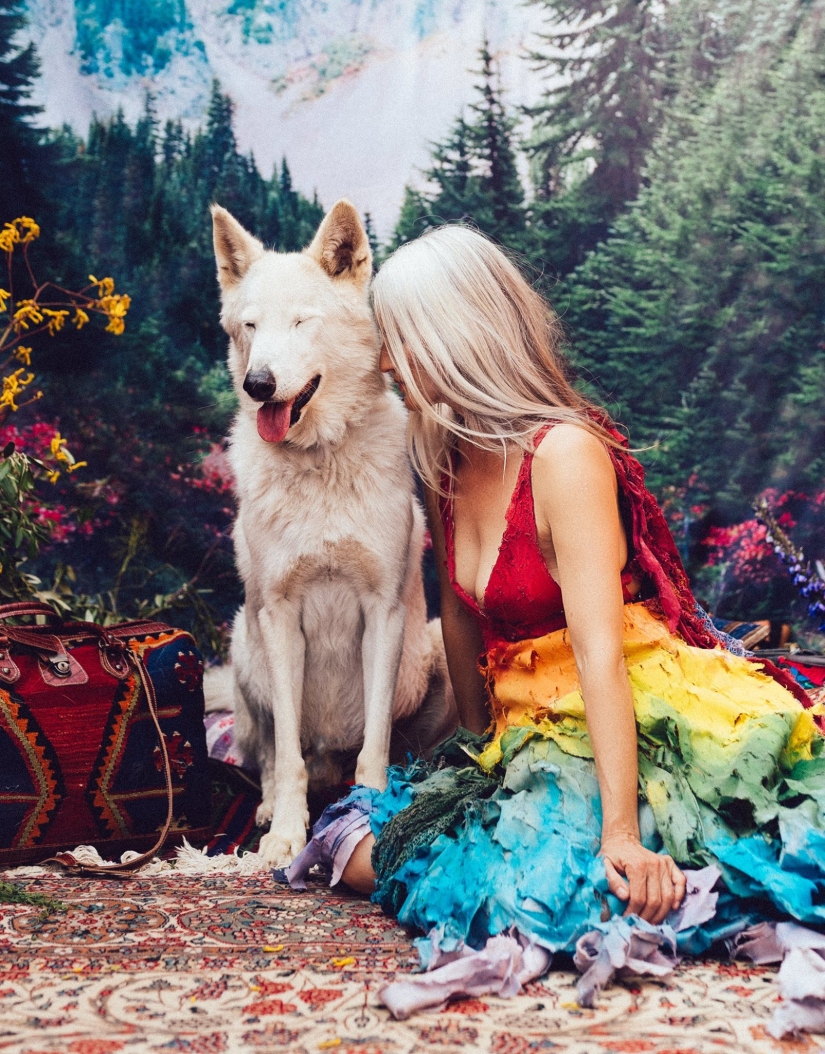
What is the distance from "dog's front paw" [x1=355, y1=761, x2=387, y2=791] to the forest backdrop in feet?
4.72

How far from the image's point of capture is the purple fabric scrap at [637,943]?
134 cm

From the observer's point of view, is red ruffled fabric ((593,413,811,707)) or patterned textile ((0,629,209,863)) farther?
patterned textile ((0,629,209,863))

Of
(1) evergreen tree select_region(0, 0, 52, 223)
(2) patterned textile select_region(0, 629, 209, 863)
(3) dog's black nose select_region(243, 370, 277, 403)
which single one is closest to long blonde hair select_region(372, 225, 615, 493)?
(3) dog's black nose select_region(243, 370, 277, 403)

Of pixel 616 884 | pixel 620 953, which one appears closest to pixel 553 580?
pixel 616 884

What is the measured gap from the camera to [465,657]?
2.28 metres

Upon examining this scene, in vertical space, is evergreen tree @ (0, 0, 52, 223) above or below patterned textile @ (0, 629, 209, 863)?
above

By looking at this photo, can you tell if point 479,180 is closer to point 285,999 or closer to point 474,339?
point 474,339

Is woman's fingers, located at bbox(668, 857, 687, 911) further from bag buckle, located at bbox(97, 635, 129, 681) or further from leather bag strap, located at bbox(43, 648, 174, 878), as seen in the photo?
bag buckle, located at bbox(97, 635, 129, 681)

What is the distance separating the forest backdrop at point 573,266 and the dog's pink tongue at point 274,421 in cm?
143

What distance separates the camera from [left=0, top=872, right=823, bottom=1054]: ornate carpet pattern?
1.18 meters

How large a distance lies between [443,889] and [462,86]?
10.8ft

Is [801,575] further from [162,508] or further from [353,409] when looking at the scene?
[162,508]

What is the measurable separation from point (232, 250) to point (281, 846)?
1518 mm

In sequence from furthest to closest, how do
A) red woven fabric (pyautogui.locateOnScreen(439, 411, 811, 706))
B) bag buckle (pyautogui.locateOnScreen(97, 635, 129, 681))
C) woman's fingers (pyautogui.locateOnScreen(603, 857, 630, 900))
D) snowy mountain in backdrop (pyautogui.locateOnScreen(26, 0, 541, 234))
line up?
snowy mountain in backdrop (pyautogui.locateOnScreen(26, 0, 541, 234))
bag buckle (pyautogui.locateOnScreen(97, 635, 129, 681))
red woven fabric (pyautogui.locateOnScreen(439, 411, 811, 706))
woman's fingers (pyautogui.locateOnScreen(603, 857, 630, 900))
